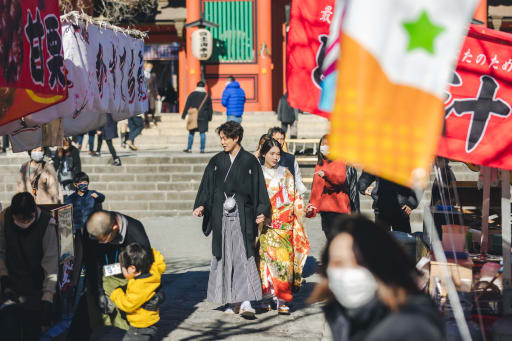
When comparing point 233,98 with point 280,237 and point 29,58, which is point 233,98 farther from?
point 29,58

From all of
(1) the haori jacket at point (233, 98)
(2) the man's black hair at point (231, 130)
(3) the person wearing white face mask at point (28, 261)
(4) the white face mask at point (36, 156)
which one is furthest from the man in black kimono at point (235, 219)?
(1) the haori jacket at point (233, 98)

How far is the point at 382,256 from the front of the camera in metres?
3.00

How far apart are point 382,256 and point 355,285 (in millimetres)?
150

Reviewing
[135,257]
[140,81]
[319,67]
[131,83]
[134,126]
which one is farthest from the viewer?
[134,126]

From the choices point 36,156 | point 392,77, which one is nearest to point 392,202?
point 36,156

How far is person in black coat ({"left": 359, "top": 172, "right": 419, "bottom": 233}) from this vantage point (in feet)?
29.2

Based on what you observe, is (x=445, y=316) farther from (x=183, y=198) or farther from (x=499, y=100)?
(x=183, y=198)

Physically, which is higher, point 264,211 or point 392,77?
point 392,77

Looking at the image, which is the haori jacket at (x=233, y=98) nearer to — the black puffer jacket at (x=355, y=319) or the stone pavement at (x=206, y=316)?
the stone pavement at (x=206, y=316)

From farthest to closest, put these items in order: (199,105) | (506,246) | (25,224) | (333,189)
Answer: (199,105) < (333,189) < (25,224) < (506,246)

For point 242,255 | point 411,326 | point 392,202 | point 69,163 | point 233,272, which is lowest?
point 233,272

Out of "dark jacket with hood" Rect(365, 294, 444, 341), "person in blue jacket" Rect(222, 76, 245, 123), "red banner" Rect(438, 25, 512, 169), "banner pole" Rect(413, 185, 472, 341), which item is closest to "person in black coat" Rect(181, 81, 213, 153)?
"person in blue jacket" Rect(222, 76, 245, 123)

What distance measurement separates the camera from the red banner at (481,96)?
16.9ft

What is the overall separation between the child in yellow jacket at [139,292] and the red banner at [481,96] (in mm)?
2475
